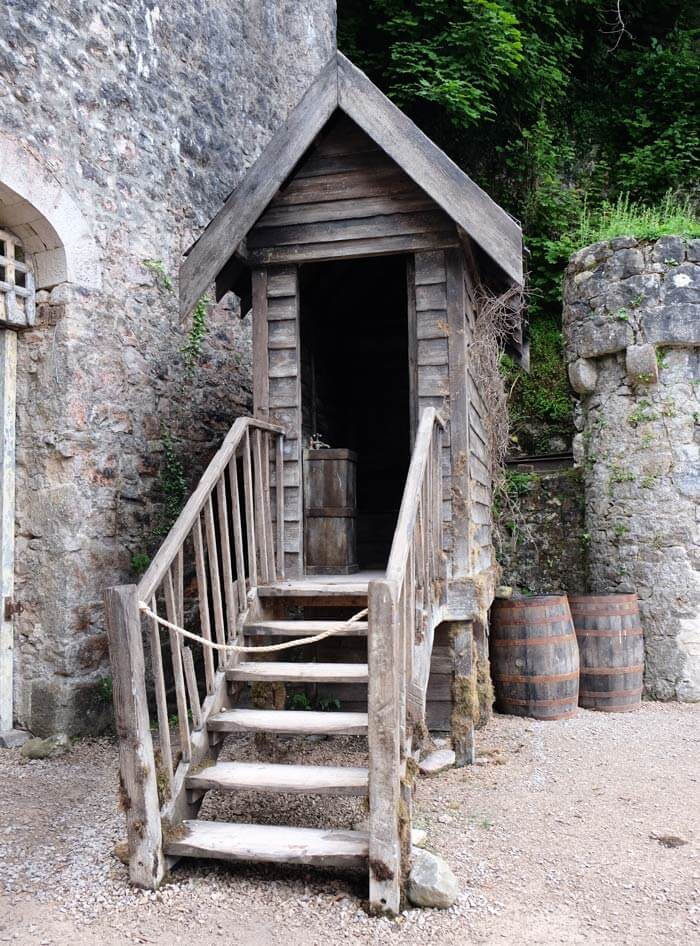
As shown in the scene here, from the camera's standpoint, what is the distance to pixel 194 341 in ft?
22.4

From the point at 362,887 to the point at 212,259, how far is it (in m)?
3.65

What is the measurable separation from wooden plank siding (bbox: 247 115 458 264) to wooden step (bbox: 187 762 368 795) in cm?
321

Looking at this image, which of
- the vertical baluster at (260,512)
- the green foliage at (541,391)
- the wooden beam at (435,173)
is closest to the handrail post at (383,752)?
the vertical baluster at (260,512)

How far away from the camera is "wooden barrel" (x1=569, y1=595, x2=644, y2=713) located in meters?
6.20

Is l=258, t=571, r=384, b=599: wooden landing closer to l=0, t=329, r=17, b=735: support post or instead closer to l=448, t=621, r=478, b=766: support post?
l=448, t=621, r=478, b=766: support post

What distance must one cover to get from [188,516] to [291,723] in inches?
42.7

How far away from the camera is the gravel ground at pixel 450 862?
2.87 m

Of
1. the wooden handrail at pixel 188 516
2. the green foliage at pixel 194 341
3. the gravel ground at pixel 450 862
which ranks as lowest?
the gravel ground at pixel 450 862

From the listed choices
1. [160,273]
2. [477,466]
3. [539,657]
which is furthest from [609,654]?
[160,273]

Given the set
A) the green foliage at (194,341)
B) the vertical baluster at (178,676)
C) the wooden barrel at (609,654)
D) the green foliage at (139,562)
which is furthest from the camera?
the green foliage at (194,341)

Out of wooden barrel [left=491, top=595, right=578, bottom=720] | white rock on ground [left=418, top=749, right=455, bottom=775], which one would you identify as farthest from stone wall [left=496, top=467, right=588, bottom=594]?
white rock on ground [left=418, top=749, right=455, bottom=775]

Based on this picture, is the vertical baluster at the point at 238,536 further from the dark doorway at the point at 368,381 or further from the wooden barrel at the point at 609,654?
the wooden barrel at the point at 609,654

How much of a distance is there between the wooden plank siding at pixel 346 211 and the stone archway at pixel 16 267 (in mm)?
1294

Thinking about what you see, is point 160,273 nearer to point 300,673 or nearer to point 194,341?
point 194,341
